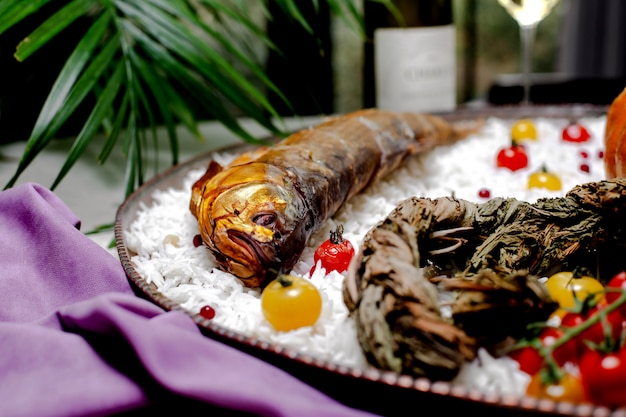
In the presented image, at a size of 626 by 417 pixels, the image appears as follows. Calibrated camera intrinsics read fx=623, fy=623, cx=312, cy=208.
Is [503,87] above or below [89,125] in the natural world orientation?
below

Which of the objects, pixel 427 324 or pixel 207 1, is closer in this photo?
pixel 427 324

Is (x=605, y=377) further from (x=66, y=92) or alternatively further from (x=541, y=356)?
(x=66, y=92)

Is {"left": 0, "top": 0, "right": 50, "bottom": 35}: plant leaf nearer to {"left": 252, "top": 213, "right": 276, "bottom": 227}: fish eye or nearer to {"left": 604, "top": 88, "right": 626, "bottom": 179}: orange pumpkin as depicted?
{"left": 252, "top": 213, "right": 276, "bottom": 227}: fish eye

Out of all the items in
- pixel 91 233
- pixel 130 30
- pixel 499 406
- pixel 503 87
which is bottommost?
pixel 503 87

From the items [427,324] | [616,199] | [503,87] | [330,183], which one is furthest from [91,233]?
[503,87]

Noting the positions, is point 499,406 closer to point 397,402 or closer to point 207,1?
point 397,402

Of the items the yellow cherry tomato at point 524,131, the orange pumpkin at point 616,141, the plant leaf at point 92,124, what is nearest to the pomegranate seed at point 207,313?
the plant leaf at point 92,124
